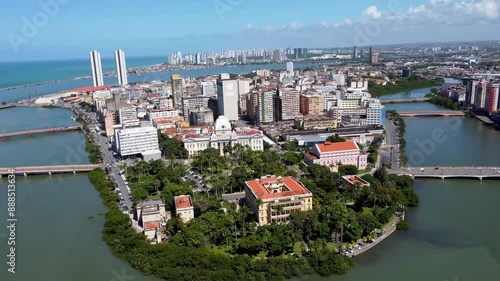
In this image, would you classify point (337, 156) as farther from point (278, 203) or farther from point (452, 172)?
point (278, 203)

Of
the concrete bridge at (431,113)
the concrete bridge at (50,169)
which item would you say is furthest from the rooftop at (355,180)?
the concrete bridge at (431,113)

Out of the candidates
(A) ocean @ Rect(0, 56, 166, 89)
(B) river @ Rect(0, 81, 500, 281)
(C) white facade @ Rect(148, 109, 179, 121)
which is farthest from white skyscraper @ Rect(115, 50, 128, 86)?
(B) river @ Rect(0, 81, 500, 281)

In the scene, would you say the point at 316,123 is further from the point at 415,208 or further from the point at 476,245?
the point at 476,245

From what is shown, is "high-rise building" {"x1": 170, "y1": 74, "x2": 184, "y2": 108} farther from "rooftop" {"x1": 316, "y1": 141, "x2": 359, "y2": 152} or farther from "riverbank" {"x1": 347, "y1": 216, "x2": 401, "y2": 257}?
"riverbank" {"x1": 347, "y1": 216, "x2": 401, "y2": 257}

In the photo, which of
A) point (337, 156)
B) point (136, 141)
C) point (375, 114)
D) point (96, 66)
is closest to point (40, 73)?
point (96, 66)

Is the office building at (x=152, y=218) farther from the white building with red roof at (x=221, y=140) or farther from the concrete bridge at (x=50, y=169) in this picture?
the white building with red roof at (x=221, y=140)

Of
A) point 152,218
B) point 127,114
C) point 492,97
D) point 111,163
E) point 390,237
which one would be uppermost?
point 492,97
